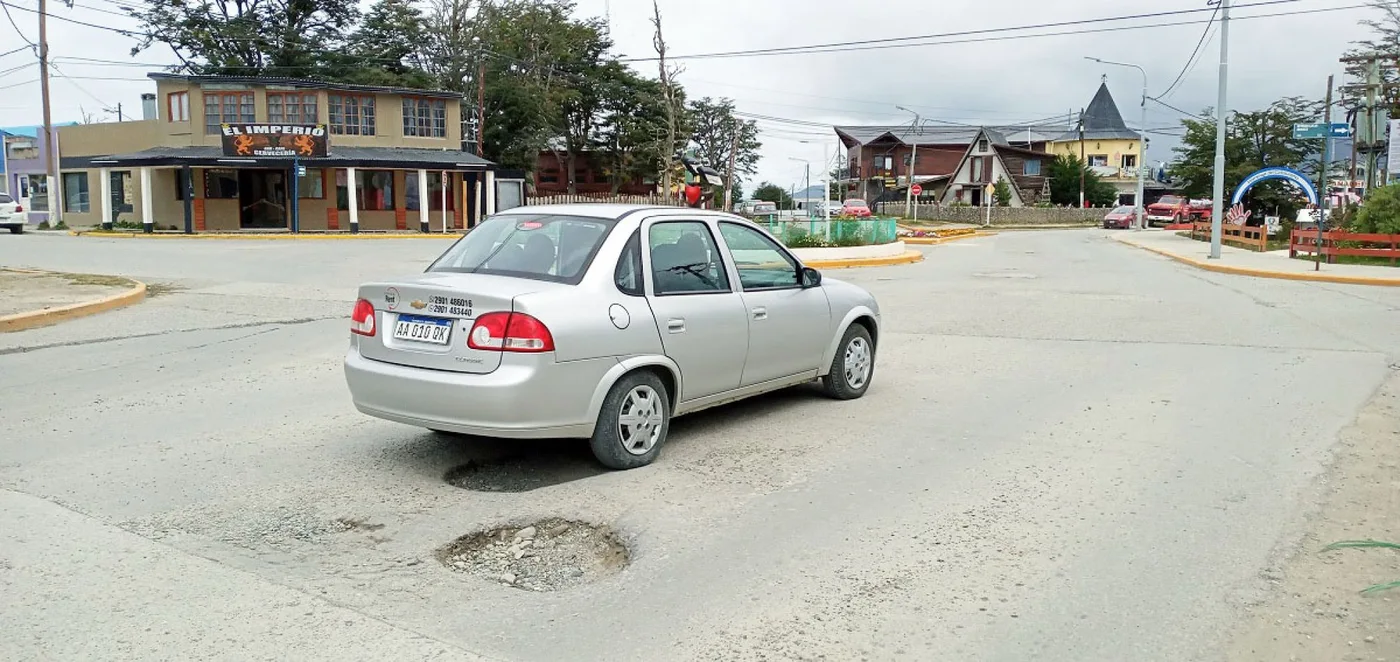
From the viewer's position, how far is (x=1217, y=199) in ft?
93.4

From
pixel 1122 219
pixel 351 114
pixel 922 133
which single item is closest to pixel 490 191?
pixel 351 114

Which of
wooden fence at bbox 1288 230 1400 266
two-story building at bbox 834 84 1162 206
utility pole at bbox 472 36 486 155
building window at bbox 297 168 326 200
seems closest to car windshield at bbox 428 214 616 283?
wooden fence at bbox 1288 230 1400 266

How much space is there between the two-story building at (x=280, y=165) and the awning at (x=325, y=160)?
2.4 inches

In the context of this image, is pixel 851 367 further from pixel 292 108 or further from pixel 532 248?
pixel 292 108

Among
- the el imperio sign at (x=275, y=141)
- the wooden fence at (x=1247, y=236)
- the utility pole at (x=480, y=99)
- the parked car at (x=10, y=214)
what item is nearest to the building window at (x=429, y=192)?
the el imperio sign at (x=275, y=141)

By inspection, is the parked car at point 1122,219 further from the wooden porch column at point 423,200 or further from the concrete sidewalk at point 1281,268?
the wooden porch column at point 423,200

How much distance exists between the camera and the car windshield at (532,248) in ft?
20.7

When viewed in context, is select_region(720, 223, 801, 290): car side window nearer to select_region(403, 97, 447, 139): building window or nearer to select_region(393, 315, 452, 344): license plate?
select_region(393, 315, 452, 344): license plate

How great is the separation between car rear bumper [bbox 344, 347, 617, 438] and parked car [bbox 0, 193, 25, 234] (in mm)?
40478

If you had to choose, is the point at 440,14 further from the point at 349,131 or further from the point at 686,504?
the point at 686,504

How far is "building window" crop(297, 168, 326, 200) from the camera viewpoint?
141 ft

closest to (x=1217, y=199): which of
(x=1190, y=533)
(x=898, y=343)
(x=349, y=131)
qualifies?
(x=898, y=343)

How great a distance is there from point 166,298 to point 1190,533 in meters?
14.7

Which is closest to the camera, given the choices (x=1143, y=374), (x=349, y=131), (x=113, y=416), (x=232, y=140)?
(x=113, y=416)
